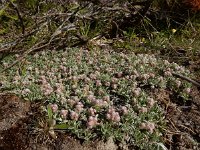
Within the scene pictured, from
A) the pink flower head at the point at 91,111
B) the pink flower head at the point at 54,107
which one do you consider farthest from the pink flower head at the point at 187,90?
the pink flower head at the point at 54,107

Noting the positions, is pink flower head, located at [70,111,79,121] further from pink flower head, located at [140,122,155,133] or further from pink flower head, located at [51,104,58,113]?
pink flower head, located at [140,122,155,133]

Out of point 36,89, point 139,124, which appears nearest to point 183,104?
point 139,124

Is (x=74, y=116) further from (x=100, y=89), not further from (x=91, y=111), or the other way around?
(x=100, y=89)

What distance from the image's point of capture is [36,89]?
336 centimetres

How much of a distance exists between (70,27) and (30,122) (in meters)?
1.89

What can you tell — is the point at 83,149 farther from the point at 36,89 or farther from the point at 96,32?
the point at 96,32

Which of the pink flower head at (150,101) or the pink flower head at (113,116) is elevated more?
the pink flower head at (113,116)

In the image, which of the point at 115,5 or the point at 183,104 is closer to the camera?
the point at 183,104

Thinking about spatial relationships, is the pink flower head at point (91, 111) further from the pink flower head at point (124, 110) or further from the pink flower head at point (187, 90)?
the pink flower head at point (187, 90)

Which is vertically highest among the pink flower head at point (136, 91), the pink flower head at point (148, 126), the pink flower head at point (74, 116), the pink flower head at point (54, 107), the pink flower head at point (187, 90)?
the pink flower head at point (54, 107)

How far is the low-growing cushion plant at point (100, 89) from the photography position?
9.59 ft

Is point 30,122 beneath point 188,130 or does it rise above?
above

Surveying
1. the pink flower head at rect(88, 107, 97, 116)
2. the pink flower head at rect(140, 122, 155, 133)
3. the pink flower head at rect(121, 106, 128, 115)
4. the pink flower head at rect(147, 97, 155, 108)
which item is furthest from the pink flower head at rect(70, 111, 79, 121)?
the pink flower head at rect(147, 97, 155, 108)

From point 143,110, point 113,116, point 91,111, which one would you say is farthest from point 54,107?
point 143,110
